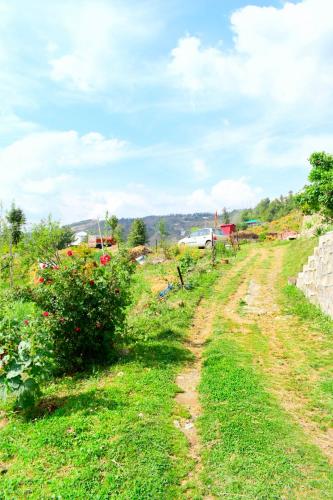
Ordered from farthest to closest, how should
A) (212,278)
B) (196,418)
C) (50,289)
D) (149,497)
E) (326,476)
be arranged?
(212,278) → (50,289) → (196,418) → (326,476) → (149,497)

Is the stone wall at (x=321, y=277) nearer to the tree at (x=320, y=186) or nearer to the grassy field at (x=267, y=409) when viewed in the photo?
the grassy field at (x=267, y=409)

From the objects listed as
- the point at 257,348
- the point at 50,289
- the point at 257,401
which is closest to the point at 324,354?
the point at 257,348

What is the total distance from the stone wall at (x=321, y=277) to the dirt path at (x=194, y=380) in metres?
3.13

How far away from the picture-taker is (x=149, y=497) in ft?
13.1

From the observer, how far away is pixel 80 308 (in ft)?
24.3

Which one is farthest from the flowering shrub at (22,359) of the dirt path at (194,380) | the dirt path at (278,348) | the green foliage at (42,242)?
the green foliage at (42,242)

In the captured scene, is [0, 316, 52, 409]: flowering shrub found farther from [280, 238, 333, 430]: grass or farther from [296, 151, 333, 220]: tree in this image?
[296, 151, 333, 220]: tree

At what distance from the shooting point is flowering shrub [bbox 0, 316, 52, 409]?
5.56 meters

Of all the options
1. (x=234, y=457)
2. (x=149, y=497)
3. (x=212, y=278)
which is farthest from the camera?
(x=212, y=278)

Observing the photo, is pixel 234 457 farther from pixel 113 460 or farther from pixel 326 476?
pixel 113 460

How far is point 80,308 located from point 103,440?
295cm

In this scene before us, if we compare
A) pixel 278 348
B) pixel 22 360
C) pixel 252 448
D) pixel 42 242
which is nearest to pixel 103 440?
pixel 22 360

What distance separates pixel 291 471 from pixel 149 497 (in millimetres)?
1690

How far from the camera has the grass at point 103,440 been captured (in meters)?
4.18
